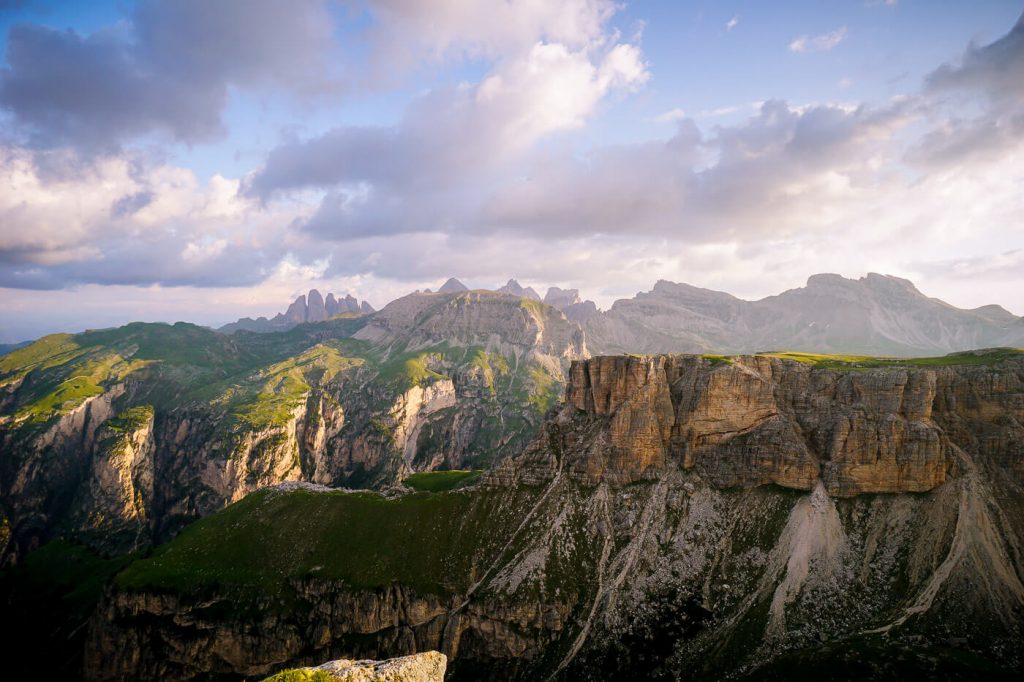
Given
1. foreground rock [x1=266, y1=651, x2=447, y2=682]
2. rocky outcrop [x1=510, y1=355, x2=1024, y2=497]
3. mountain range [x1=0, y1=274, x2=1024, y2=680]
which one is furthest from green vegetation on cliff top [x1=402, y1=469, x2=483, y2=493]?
foreground rock [x1=266, y1=651, x2=447, y2=682]

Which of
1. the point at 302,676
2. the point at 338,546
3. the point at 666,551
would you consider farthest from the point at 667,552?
the point at 302,676

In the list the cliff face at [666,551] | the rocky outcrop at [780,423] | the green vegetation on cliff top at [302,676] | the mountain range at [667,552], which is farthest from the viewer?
the rocky outcrop at [780,423]

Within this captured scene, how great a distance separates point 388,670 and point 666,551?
3046 inches

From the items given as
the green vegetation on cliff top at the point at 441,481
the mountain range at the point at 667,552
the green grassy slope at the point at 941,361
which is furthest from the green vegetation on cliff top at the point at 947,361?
the green vegetation on cliff top at the point at 441,481

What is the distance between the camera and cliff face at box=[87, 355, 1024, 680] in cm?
7812

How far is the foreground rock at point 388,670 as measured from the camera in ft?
104

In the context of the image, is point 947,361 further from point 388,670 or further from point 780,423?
point 388,670

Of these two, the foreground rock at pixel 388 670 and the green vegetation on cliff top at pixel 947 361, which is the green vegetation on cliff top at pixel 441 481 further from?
the green vegetation on cliff top at pixel 947 361

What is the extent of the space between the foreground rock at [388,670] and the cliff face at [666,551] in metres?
58.0

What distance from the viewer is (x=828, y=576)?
273ft

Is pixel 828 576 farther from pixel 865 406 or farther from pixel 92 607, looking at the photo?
pixel 92 607

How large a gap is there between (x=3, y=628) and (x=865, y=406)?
230164mm

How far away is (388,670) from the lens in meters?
32.7

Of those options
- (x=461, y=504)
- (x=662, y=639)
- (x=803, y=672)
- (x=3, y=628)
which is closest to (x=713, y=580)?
(x=662, y=639)
